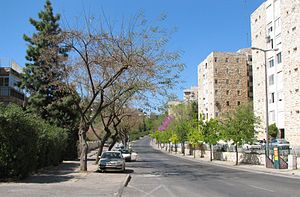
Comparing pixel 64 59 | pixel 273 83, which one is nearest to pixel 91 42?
pixel 64 59

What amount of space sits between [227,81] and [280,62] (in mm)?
30146

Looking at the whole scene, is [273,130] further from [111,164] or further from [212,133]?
[111,164]

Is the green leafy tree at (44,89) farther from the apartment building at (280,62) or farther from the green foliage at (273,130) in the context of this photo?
the green foliage at (273,130)

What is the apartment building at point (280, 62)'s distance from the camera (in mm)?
61062

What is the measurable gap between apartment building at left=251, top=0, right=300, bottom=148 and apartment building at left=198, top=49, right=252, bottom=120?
17831 millimetres

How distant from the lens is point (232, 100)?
98438 mm

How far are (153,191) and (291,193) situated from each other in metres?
5.37

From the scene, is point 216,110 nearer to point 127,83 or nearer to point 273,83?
point 273,83

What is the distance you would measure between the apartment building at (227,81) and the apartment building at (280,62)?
1783cm

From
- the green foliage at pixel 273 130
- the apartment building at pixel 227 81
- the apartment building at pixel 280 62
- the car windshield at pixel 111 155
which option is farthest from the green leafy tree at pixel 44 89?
the apartment building at pixel 227 81

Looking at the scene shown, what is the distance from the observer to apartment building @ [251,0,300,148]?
61062 millimetres

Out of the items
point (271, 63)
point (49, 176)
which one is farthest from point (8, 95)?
point (271, 63)

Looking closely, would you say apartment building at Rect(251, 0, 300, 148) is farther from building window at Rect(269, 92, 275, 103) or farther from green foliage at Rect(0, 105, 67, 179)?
green foliage at Rect(0, 105, 67, 179)

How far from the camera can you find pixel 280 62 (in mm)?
67875
